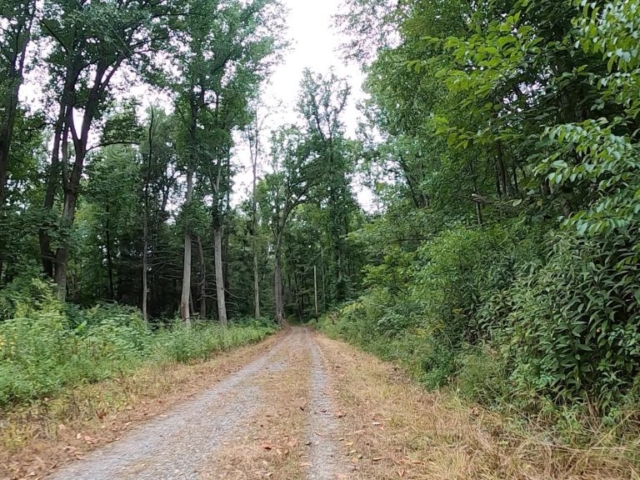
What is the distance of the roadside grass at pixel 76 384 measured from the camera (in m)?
4.54

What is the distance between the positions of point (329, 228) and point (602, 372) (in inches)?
1201

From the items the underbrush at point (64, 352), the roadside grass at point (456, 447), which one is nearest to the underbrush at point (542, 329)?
the roadside grass at point (456, 447)

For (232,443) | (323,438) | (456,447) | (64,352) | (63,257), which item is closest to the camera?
(456,447)

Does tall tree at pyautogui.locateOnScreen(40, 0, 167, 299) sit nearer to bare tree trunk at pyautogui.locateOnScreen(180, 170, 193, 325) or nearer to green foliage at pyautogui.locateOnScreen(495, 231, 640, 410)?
bare tree trunk at pyautogui.locateOnScreen(180, 170, 193, 325)

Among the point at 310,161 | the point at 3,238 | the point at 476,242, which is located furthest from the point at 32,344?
the point at 310,161

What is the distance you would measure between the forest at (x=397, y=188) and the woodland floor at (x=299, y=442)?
581 millimetres

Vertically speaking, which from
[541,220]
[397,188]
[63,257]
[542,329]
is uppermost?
[397,188]

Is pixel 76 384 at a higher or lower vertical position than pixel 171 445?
higher

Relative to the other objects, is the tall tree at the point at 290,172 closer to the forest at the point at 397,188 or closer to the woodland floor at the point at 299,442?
the forest at the point at 397,188

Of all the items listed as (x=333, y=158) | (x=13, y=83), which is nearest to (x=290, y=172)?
(x=333, y=158)

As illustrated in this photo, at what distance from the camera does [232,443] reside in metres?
4.52

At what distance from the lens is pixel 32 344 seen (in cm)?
732

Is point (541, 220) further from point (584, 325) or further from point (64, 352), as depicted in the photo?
point (64, 352)

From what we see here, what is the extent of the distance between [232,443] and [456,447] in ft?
8.10
